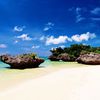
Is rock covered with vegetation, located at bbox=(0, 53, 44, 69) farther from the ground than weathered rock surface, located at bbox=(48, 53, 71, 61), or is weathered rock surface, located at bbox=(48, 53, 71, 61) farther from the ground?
weathered rock surface, located at bbox=(48, 53, 71, 61)

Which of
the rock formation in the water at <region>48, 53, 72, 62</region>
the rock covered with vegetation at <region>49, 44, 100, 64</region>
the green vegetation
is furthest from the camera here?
the green vegetation

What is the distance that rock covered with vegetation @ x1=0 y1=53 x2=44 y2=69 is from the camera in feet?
58.2

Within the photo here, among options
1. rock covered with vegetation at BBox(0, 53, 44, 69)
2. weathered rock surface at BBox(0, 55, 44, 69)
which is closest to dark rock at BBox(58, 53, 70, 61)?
rock covered with vegetation at BBox(0, 53, 44, 69)

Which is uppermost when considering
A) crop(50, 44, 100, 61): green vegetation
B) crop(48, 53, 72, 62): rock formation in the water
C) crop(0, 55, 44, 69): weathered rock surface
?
crop(50, 44, 100, 61): green vegetation

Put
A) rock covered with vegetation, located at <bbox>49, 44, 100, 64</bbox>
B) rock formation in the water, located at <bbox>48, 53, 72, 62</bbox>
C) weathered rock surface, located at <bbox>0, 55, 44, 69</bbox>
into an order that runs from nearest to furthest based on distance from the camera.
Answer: weathered rock surface, located at <bbox>0, 55, 44, 69</bbox>
rock formation in the water, located at <bbox>48, 53, 72, 62</bbox>
rock covered with vegetation, located at <bbox>49, 44, 100, 64</bbox>

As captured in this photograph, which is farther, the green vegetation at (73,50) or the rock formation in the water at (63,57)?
the green vegetation at (73,50)

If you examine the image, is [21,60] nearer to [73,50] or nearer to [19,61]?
[19,61]

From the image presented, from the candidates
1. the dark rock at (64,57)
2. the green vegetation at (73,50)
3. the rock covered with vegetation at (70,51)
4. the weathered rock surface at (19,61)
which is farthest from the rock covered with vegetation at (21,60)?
the green vegetation at (73,50)

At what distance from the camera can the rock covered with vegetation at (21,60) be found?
1775cm

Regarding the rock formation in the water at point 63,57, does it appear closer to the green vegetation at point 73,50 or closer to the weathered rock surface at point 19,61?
the green vegetation at point 73,50

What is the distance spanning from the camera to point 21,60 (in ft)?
58.4

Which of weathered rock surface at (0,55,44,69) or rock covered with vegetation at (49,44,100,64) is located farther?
rock covered with vegetation at (49,44,100,64)

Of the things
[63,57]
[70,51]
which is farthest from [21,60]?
[70,51]

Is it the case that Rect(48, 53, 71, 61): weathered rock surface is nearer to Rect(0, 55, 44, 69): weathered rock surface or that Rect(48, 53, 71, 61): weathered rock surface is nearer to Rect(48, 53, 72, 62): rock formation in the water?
Rect(48, 53, 72, 62): rock formation in the water
